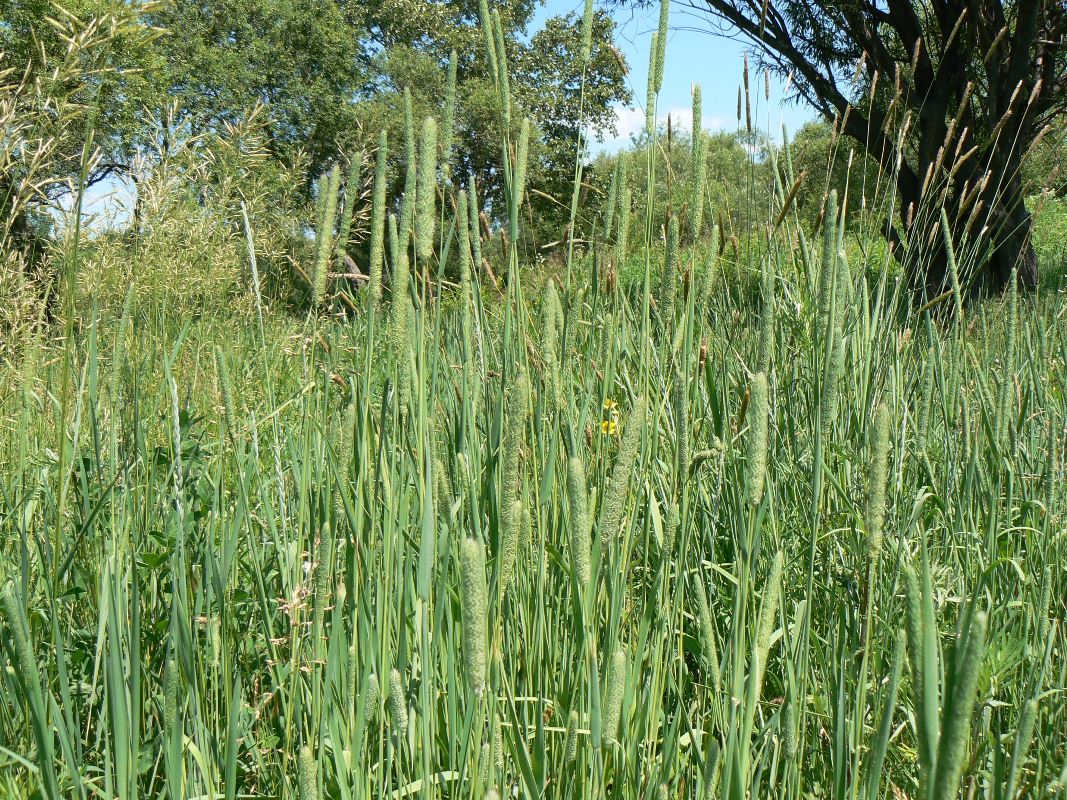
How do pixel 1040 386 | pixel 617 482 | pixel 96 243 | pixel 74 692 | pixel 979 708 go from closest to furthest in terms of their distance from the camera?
pixel 617 482, pixel 979 708, pixel 74 692, pixel 1040 386, pixel 96 243

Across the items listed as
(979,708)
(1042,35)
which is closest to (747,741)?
(979,708)

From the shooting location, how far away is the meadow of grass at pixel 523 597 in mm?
645

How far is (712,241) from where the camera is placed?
3.08 ft

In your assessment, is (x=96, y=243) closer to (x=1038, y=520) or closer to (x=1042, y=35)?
(x=1038, y=520)

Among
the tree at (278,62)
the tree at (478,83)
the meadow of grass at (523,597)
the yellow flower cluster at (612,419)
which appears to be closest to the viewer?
the meadow of grass at (523,597)

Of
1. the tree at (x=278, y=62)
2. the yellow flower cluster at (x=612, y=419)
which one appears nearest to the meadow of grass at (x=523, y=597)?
the yellow flower cluster at (x=612, y=419)

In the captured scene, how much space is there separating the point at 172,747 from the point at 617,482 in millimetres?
446

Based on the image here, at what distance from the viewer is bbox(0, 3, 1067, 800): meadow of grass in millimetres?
645

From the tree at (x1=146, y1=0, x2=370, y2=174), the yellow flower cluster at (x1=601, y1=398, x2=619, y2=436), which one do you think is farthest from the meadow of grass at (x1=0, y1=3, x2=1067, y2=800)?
the tree at (x1=146, y1=0, x2=370, y2=174)

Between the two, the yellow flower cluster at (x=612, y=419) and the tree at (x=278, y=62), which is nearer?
the yellow flower cluster at (x=612, y=419)

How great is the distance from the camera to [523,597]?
0.91 m

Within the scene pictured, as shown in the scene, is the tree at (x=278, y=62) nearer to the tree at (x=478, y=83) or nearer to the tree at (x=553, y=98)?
the tree at (x=478, y=83)

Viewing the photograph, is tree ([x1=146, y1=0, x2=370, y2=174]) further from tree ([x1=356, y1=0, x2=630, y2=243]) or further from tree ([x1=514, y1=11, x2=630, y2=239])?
tree ([x1=514, y1=11, x2=630, y2=239])

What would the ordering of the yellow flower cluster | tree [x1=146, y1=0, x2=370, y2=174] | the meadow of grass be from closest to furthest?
the meadow of grass
the yellow flower cluster
tree [x1=146, y1=0, x2=370, y2=174]
